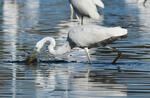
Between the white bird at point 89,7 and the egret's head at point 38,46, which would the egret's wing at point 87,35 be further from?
the white bird at point 89,7

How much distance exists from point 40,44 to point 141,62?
270cm

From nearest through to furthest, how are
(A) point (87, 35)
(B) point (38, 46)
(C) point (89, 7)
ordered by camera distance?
(A) point (87, 35) → (B) point (38, 46) → (C) point (89, 7)

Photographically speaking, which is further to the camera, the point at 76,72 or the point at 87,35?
the point at 87,35

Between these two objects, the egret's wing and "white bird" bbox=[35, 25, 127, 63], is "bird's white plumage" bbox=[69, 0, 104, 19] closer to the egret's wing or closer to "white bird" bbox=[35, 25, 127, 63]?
"white bird" bbox=[35, 25, 127, 63]

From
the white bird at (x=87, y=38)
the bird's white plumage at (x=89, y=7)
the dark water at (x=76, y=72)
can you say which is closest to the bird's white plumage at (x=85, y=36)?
the white bird at (x=87, y=38)

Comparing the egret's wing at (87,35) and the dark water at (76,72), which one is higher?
the egret's wing at (87,35)

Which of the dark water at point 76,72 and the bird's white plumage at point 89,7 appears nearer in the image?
the dark water at point 76,72

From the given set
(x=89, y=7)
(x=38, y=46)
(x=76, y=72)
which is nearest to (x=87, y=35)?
(x=38, y=46)

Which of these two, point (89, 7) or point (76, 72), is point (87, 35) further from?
point (89, 7)

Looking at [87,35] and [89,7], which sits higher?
[87,35]

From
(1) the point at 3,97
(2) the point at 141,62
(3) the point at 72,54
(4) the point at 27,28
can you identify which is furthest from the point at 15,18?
(1) the point at 3,97

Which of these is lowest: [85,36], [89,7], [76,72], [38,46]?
[76,72]

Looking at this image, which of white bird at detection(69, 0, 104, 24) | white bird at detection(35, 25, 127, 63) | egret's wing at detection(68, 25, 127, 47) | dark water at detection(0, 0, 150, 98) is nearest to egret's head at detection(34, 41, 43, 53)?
white bird at detection(35, 25, 127, 63)

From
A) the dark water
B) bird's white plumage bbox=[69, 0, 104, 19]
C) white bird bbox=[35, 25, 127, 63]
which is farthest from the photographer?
bird's white plumage bbox=[69, 0, 104, 19]
